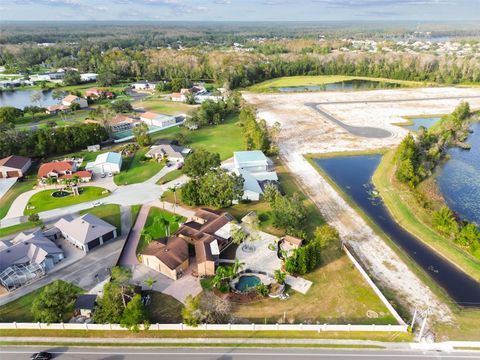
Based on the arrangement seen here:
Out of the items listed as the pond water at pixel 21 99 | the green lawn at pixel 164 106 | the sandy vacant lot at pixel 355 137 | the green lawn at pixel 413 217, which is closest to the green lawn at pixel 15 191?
the sandy vacant lot at pixel 355 137

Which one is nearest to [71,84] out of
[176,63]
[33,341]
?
[176,63]

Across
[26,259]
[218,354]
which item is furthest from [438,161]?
[26,259]

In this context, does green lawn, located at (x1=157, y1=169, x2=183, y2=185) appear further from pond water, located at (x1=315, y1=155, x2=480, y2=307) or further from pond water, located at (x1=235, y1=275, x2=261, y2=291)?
pond water, located at (x1=315, y1=155, x2=480, y2=307)

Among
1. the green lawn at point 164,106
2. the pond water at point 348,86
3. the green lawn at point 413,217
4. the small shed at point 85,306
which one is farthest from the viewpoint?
the pond water at point 348,86

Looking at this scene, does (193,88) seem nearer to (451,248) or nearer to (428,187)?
(428,187)

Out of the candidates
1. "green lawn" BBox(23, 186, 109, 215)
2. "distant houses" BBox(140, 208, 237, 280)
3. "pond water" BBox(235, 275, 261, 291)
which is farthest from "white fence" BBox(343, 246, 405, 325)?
"green lawn" BBox(23, 186, 109, 215)

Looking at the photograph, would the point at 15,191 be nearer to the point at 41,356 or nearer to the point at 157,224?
the point at 157,224

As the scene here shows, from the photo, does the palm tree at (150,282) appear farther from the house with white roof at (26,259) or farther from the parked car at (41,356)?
the house with white roof at (26,259)
